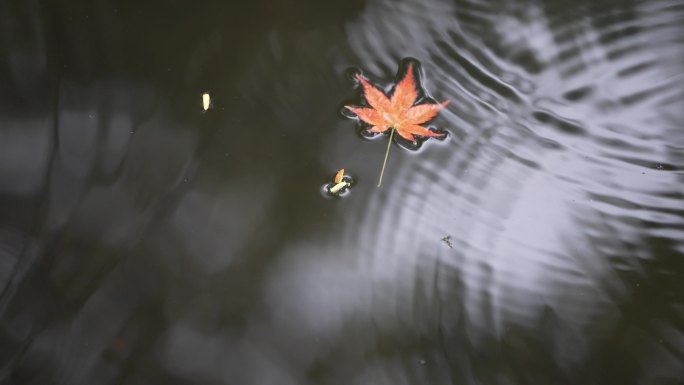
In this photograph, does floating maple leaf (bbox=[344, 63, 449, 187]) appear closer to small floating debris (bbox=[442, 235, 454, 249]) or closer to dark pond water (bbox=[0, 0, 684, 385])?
dark pond water (bbox=[0, 0, 684, 385])

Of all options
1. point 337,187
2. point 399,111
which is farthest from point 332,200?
point 399,111

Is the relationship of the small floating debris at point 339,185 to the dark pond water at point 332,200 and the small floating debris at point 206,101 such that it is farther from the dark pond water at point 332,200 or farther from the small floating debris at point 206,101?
the small floating debris at point 206,101

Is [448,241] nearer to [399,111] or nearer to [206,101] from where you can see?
[399,111]

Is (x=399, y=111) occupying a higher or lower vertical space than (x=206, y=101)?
higher

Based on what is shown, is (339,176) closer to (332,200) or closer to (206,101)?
Result: (332,200)

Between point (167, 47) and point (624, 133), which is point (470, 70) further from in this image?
point (167, 47)

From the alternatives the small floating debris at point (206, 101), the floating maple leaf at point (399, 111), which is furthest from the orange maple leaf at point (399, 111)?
the small floating debris at point (206, 101)

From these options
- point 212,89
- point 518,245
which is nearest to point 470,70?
point 518,245
